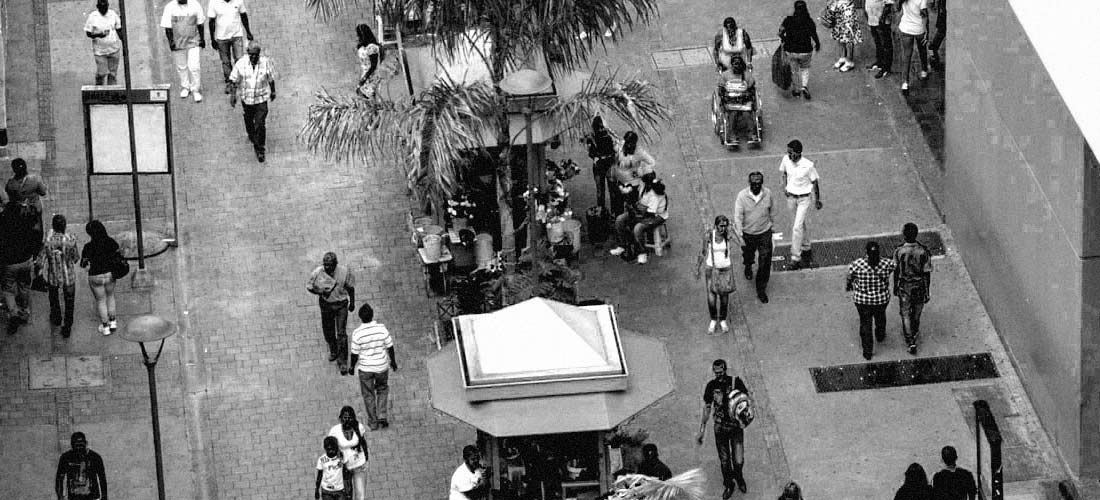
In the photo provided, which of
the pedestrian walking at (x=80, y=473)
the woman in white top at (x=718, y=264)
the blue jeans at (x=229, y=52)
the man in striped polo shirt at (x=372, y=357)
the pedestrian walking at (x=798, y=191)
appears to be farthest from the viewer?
the blue jeans at (x=229, y=52)

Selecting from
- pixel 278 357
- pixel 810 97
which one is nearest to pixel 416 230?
pixel 278 357

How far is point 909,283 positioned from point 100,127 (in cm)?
935

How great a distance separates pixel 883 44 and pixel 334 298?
9.72 metres

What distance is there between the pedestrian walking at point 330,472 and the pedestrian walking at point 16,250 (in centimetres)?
515

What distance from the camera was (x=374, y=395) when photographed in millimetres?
26859

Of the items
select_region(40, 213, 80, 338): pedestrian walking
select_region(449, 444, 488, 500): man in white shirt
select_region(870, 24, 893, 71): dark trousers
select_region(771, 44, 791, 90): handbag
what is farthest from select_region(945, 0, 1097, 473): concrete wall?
select_region(40, 213, 80, 338): pedestrian walking

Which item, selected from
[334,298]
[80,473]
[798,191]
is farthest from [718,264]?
[80,473]

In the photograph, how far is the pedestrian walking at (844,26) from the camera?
3350 centimetres

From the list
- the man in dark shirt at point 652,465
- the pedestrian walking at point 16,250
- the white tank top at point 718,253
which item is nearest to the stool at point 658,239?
the white tank top at point 718,253

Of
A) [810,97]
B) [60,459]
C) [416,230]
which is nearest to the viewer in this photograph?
[60,459]

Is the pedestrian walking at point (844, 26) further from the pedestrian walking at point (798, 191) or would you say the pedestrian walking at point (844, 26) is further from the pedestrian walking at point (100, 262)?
the pedestrian walking at point (100, 262)

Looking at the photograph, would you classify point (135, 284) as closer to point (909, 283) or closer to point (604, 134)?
point (604, 134)

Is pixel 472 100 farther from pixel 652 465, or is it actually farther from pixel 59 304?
pixel 59 304

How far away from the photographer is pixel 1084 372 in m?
25.8
